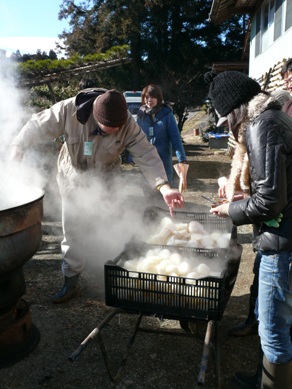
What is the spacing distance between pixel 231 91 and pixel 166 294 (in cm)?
134

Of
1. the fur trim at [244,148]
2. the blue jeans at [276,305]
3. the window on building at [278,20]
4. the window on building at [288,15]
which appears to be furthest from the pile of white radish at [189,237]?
the window on building at [278,20]

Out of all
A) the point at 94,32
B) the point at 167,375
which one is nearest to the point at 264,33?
the point at 167,375

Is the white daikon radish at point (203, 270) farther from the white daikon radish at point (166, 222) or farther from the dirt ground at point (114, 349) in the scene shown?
the white daikon radish at point (166, 222)

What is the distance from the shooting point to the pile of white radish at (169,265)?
2525 millimetres

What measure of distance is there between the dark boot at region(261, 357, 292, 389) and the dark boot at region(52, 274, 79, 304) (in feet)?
7.39

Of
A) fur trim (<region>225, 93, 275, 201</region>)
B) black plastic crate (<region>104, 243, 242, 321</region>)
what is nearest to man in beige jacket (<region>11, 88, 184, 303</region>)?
fur trim (<region>225, 93, 275, 201</region>)

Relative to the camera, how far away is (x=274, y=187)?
1.93 meters

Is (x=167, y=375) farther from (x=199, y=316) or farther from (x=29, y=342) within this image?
(x=29, y=342)

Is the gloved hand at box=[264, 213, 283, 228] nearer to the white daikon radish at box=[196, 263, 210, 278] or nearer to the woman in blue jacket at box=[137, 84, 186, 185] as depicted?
the white daikon radish at box=[196, 263, 210, 278]

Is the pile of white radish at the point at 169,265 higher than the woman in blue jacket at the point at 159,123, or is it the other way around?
the woman in blue jacket at the point at 159,123

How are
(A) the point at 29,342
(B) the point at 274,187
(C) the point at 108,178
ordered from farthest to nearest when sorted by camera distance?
(C) the point at 108,178, (A) the point at 29,342, (B) the point at 274,187

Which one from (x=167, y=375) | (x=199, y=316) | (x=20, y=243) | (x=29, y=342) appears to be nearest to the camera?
(x=199, y=316)

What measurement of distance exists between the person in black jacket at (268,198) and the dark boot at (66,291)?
2.26 metres

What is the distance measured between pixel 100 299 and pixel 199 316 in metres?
1.90
